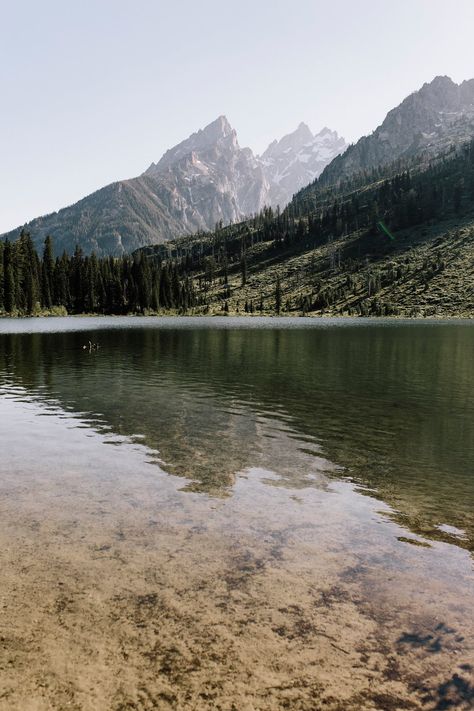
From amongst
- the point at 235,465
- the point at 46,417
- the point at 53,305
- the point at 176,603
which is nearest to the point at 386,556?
the point at 176,603

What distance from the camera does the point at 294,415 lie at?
88.5 feet

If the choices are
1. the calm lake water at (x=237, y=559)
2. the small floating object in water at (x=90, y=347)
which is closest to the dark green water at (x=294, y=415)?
the calm lake water at (x=237, y=559)

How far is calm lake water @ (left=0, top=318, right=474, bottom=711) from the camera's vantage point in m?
6.89

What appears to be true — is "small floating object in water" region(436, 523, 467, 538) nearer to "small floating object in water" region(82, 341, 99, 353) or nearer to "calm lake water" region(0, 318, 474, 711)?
"calm lake water" region(0, 318, 474, 711)

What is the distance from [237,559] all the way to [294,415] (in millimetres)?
16781

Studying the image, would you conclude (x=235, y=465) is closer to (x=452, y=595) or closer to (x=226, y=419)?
(x=226, y=419)

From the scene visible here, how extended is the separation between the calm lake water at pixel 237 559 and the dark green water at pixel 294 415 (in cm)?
16

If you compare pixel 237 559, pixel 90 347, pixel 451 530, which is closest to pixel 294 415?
pixel 451 530

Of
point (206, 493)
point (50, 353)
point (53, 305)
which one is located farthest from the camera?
point (53, 305)

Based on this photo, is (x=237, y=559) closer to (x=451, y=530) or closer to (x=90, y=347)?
(x=451, y=530)

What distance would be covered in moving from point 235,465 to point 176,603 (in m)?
9.45

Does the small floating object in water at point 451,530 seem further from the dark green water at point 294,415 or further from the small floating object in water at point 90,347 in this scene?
the small floating object in water at point 90,347

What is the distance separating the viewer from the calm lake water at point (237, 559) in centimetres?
689

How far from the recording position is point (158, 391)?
3425cm
